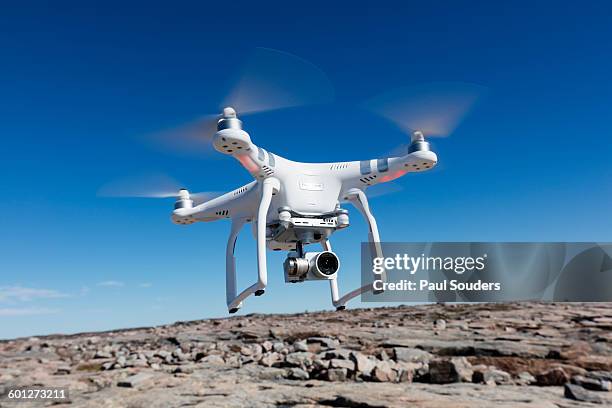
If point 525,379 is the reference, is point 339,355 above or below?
above

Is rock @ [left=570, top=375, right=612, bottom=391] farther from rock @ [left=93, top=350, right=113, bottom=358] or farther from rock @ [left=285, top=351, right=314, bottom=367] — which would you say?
rock @ [left=93, top=350, right=113, bottom=358]

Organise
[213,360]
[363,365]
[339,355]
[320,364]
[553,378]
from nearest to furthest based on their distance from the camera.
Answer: [553,378], [363,365], [320,364], [339,355], [213,360]

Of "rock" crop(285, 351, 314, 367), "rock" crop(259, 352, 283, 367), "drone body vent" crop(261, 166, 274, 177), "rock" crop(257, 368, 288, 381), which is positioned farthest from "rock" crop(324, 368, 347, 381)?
"drone body vent" crop(261, 166, 274, 177)

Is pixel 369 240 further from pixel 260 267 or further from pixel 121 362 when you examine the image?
pixel 121 362

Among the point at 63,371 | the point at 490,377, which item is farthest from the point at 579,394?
the point at 63,371

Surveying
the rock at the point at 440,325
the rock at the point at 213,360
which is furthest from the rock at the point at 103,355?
the rock at the point at 440,325

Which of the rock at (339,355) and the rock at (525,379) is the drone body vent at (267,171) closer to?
the rock at (339,355)

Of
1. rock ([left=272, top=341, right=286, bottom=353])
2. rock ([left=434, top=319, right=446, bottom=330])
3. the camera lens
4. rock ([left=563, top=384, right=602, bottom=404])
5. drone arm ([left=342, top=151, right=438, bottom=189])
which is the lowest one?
rock ([left=563, top=384, right=602, bottom=404])
